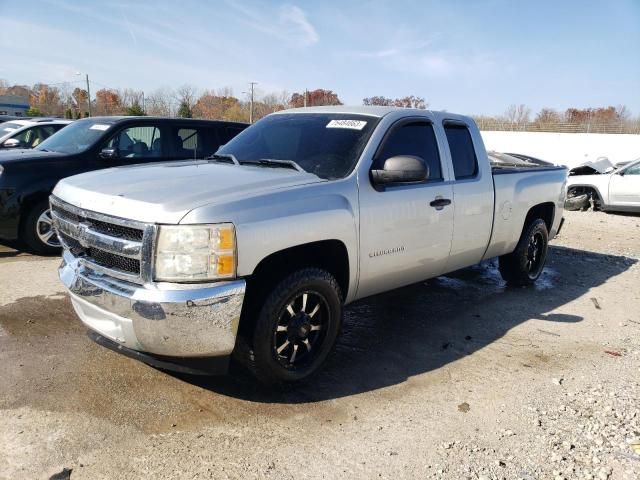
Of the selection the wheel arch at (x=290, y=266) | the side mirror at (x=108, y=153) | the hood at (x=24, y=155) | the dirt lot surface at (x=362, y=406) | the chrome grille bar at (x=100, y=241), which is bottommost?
the dirt lot surface at (x=362, y=406)

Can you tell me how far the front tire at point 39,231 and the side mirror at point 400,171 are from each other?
466 centimetres

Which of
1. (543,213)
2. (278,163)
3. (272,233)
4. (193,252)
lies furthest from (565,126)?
(193,252)

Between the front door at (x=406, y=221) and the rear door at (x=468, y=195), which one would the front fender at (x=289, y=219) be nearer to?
the front door at (x=406, y=221)

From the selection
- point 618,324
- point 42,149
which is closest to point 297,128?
point 618,324

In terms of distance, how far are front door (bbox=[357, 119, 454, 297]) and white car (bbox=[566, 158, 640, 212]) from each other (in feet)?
31.8

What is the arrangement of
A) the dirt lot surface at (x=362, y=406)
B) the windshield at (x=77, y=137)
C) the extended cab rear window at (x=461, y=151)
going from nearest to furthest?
1. the dirt lot surface at (x=362, y=406)
2. the extended cab rear window at (x=461, y=151)
3. the windshield at (x=77, y=137)

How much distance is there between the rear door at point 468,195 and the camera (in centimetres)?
462

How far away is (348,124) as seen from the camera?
416 centimetres

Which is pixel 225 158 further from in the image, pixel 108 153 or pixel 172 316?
pixel 108 153

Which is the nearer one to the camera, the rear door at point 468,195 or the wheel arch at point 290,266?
the wheel arch at point 290,266

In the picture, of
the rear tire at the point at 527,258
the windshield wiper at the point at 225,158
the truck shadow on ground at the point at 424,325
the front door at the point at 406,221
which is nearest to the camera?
the truck shadow on ground at the point at 424,325

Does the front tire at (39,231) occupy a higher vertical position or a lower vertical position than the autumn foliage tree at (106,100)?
lower

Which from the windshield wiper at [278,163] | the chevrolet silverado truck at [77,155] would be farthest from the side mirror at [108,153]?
the windshield wiper at [278,163]

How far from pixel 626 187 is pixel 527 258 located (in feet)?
25.5
